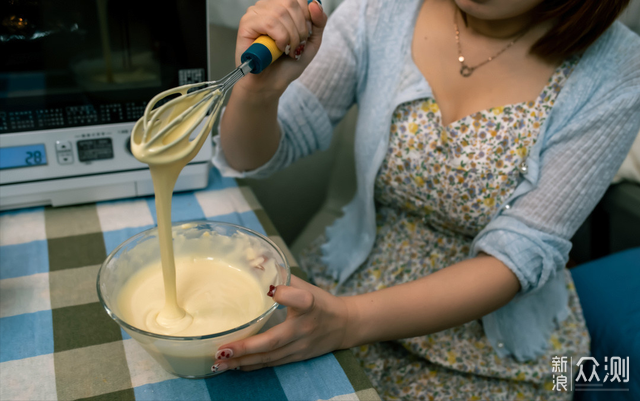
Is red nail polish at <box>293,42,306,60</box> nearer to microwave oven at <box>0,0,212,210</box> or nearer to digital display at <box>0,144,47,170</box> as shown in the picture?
microwave oven at <box>0,0,212,210</box>

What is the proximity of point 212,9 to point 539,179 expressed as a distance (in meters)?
0.82

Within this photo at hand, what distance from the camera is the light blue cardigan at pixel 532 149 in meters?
0.86

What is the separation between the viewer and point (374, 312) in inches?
30.3

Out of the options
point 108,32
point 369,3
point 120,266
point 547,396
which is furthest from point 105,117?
point 547,396

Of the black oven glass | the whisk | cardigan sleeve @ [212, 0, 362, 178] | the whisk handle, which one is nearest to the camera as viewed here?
the whisk

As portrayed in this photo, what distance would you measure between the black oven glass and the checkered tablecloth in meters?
0.18

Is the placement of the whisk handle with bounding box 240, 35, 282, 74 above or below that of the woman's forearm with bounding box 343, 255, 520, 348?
above

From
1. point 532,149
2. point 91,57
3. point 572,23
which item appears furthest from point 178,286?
point 572,23

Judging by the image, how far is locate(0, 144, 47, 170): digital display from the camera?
2.66 ft

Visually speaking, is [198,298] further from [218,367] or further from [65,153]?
[65,153]

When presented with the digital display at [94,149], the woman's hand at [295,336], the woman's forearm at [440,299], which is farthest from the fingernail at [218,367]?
the digital display at [94,149]

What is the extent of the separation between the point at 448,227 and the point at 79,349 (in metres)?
0.71

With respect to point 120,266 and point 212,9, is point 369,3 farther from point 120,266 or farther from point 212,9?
point 120,266

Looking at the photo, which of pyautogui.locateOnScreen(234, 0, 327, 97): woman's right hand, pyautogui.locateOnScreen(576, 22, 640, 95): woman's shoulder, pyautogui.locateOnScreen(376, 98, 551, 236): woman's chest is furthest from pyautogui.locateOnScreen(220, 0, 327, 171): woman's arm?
pyautogui.locateOnScreen(576, 22, 640, 95): woman's shoulder
